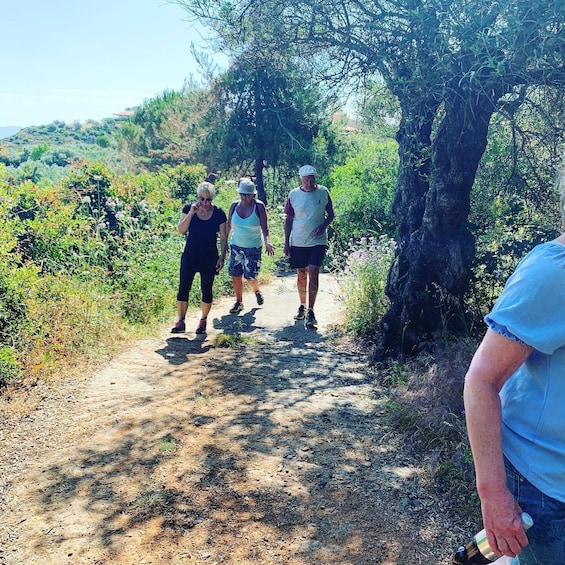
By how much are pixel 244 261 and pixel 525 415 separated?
6117mm

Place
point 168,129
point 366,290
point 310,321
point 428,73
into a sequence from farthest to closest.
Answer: point 168,129 < point 310,321 < point 366,290 < point 428,73

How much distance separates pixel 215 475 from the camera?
3.39m

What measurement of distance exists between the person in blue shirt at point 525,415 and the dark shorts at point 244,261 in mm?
6005

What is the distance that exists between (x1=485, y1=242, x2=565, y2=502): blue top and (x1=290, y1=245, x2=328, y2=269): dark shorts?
213 inches

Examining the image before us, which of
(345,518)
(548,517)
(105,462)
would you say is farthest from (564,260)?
(105,462)

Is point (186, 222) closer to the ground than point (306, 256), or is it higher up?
higher up

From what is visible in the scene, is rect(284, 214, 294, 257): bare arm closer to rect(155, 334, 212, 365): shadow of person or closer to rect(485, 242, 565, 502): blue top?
rect(155, 334, 212, 365): shadow of person

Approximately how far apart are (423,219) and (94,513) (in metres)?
3.60

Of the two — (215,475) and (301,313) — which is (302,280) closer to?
(301,313)

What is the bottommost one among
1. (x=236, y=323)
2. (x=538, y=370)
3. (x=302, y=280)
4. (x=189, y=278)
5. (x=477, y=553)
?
(x=236, y=323)

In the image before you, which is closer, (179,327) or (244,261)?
(179,327)

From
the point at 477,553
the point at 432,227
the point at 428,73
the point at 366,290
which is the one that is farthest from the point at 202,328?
the point at 477,553

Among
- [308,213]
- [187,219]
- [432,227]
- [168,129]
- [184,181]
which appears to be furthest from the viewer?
[168,129]

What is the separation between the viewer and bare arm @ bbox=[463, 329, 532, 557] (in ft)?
4.65
